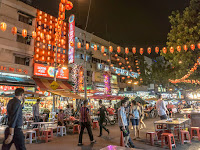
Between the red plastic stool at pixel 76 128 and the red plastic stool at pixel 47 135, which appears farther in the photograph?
the red plastic stool at pixel 76 128

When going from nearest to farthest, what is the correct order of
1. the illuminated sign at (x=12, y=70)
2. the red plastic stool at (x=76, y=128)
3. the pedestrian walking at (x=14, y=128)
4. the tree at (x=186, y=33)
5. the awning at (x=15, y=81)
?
1. the pedestrian walking at (x=14, y=128)
2. the red plastic stool at (x=76, y=128)
3. the tree at (x=186, y=33)
4. the awning at (x=15, y=81)
5. the illuminated sign at (x=12, y=70)

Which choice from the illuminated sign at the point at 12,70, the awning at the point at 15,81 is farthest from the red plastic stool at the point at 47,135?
the illuminated sign at the point at 12,70

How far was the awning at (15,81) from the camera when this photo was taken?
1616 centimetres

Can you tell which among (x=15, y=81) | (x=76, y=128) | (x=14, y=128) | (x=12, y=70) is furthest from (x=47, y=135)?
(x=12, y=70)

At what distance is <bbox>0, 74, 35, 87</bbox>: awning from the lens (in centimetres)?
1616

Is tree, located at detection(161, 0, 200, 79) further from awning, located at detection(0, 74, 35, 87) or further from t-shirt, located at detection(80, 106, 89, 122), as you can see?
awning, located at detection(0, 74, 35, 87)

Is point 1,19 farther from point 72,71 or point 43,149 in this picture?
point 43,149

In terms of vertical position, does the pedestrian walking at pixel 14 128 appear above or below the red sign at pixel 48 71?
below

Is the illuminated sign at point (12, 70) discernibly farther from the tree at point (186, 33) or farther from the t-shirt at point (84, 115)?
the tree at point (186, 33)

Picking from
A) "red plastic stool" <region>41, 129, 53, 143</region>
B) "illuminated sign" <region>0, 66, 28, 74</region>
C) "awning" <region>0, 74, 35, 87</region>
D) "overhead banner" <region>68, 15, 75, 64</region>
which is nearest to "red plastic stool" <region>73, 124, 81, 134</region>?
"red plastic stool" <region>41, 129, 53, 143</region>

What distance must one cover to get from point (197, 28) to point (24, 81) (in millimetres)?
17385

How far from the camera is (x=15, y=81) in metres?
16.9

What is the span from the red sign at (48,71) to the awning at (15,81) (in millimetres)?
1236

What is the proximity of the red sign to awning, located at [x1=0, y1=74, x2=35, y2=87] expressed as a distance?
48.7 inches
